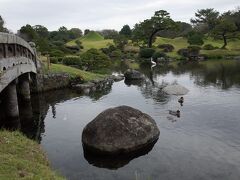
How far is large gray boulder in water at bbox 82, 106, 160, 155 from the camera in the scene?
68.9 ft

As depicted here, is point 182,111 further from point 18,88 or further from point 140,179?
point 18,88

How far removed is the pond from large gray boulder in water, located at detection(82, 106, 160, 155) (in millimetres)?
804

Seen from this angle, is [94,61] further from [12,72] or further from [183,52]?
[183,52]

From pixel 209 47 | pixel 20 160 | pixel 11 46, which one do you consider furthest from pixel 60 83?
pixel 209 47

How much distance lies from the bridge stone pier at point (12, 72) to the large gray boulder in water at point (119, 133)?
21.2 feet

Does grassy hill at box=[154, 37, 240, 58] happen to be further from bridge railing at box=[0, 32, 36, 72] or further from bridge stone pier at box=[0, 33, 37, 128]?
bridge railing at box=[0, 32, 36, 72]

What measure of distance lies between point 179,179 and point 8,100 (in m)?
16.1

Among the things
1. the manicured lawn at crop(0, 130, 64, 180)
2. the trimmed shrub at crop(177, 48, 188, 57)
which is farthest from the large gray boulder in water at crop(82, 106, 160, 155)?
the trimmed shrub at crop(177, 48, 188, 57)

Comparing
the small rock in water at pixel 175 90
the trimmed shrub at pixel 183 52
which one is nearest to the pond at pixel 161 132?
the small rock in water at pixel 175 90

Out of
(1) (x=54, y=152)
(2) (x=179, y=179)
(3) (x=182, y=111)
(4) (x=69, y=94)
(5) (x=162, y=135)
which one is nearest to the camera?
(2) (x=179, y=179)

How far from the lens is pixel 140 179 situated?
1783cm

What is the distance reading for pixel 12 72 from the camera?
24625mm

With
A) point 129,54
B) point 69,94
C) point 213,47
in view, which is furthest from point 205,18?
point 69,94

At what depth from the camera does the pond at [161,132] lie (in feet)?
62.1
